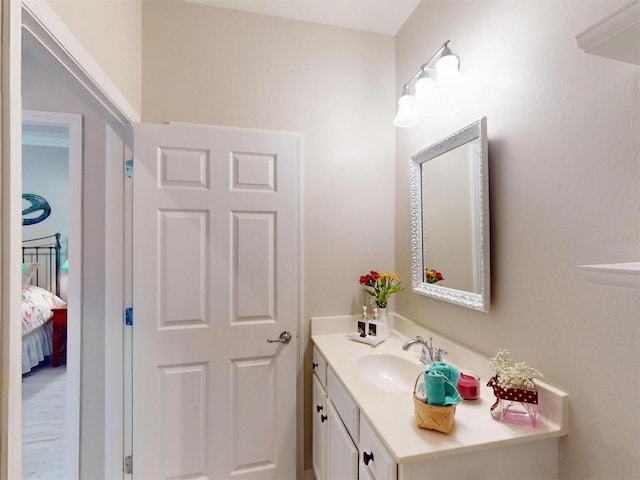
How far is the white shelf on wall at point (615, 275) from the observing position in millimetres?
509

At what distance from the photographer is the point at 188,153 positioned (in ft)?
5.07

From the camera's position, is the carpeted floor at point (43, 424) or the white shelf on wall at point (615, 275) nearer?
the white shelf on wall at point (615, 275)

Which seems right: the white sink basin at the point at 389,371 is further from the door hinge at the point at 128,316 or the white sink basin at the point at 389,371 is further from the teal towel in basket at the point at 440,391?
the door hinge at the point at 128,316

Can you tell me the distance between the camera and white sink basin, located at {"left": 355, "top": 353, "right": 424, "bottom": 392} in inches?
53.0

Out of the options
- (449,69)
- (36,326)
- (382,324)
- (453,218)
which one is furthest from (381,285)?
(36,326)

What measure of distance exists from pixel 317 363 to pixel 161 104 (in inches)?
63.7

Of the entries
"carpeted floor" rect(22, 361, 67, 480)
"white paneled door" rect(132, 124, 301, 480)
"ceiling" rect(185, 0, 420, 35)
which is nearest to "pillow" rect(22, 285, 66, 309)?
→ "carpeted floor" rect(22, 361, 67, 480)

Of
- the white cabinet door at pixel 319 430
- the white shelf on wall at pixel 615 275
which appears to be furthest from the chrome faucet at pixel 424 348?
the white shelf on wall at pixel 615 275

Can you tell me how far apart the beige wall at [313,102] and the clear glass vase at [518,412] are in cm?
97

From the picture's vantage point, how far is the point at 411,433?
849 mm

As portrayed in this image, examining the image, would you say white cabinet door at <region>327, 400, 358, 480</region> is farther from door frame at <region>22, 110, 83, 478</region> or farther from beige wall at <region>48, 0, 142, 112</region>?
beige wall at <region>48, 0, 142, 112</region>

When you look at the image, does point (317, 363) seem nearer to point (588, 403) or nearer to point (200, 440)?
point (200, 440)

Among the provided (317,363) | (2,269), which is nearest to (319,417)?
(317,363)

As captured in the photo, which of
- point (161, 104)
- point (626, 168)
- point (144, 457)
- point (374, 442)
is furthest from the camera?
point (161, 104)
